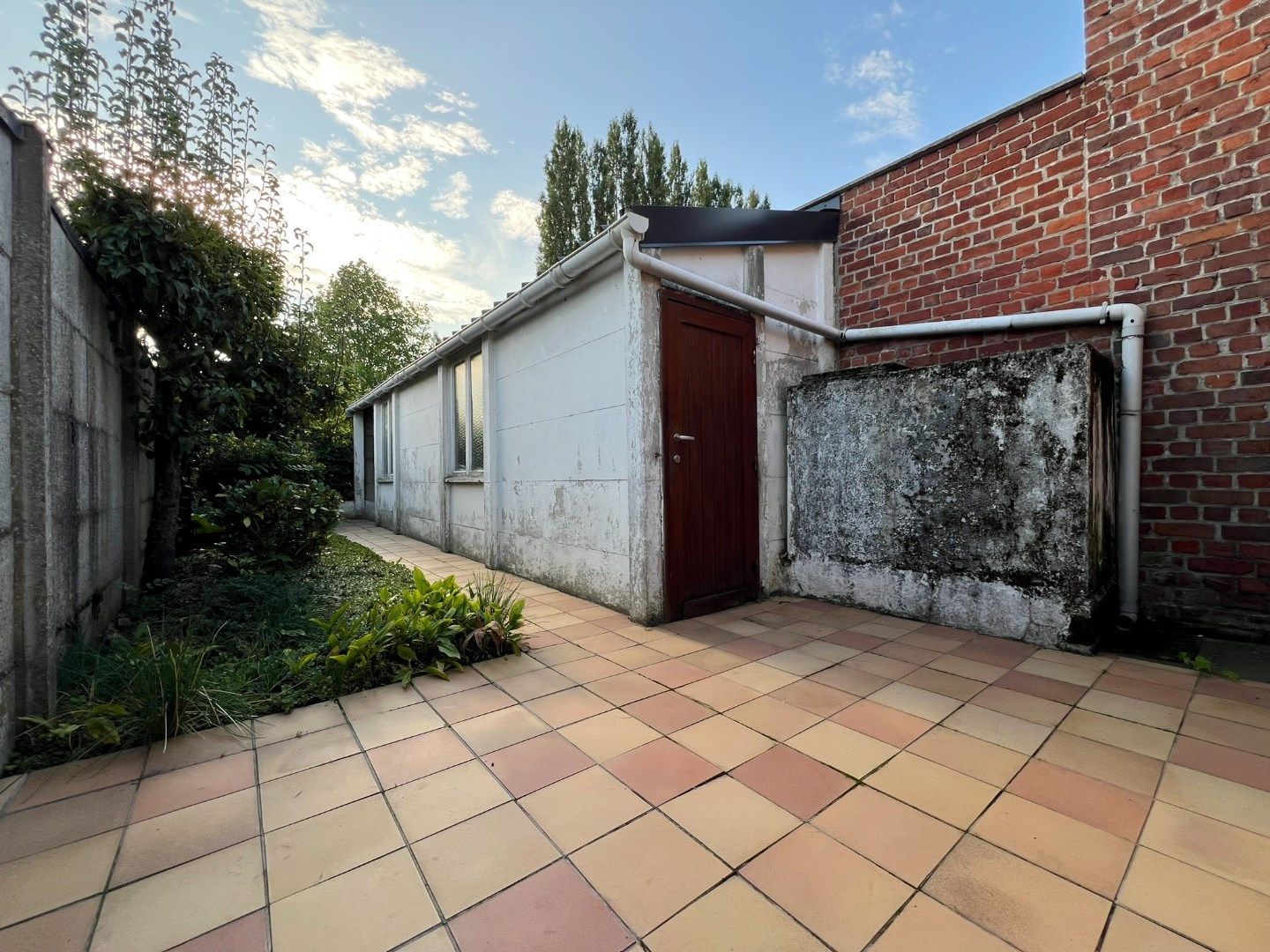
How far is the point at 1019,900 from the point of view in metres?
1.18

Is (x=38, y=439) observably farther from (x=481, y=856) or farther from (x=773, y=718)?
(x=773, y=718)

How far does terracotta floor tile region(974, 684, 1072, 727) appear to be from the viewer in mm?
2084

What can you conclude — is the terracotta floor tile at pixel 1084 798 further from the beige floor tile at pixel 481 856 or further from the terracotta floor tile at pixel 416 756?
the terracotta floor tile at pixel 416 756

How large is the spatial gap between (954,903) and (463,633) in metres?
2.43

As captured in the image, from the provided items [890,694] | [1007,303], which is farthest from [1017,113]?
[890,694]

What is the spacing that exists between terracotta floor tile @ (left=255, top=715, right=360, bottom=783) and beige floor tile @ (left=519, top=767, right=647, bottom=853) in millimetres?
833

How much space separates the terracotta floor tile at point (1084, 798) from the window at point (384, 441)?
990 centimetres

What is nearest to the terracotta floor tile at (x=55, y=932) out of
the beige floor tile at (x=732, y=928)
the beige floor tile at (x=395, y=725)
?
the beige floor tile at (x=395, y=725)

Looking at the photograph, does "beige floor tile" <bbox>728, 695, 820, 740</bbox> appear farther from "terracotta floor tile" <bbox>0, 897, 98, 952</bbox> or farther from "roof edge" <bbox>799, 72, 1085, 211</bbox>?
"roof edge" <bbox>799, 72, 1085, 211</bbox>

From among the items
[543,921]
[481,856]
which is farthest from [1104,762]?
[481,856]

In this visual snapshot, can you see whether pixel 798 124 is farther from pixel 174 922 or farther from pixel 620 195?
pixel 620 195

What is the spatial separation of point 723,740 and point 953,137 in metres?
4.72

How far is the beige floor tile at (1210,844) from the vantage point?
1.25m

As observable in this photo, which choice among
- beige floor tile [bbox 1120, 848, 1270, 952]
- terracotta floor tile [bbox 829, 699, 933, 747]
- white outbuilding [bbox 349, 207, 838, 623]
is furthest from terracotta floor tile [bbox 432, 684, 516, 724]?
beige floor tile [bbox 1120, 848, 1270, 952]
